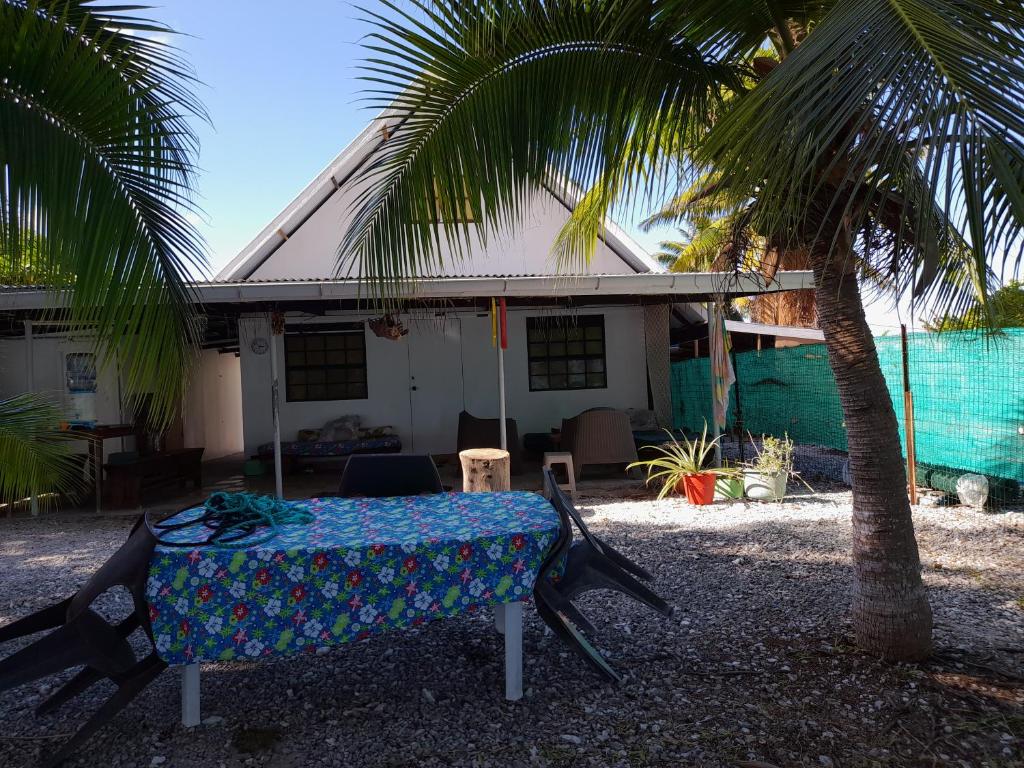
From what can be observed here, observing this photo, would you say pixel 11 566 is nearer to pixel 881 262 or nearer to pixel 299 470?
pixel 299 470

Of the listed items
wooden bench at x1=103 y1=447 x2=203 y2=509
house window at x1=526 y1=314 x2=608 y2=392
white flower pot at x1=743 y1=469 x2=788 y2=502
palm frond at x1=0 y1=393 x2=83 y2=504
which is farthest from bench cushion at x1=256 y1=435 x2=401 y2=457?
palm frond at x1=0 y1=393 x2=83 y2=504

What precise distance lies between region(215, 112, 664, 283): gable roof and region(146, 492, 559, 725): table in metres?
7.46

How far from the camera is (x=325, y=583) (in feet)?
9.04

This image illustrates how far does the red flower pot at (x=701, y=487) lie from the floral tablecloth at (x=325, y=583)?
4.59 m

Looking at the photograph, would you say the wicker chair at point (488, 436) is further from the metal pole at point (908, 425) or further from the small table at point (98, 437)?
the metal pole at point (908, 425)

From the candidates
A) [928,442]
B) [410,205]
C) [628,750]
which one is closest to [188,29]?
[410,205]

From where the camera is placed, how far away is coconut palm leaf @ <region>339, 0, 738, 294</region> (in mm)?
2732

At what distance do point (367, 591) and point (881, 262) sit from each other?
2887 mm

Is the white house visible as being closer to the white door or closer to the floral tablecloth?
the white door

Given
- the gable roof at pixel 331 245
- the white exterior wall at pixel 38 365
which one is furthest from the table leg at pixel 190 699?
the white exterior wall at pixel 38 365

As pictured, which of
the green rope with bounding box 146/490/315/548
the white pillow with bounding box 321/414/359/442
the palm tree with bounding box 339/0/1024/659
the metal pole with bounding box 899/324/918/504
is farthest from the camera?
the white pillow with bounding box 321/414/359/442

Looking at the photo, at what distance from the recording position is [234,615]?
2.70 meters

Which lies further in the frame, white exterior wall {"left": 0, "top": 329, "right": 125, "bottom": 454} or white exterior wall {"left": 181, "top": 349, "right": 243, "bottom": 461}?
white exterior wall {"left": 181, "top": 349, "right": 243, "bottom": 461}

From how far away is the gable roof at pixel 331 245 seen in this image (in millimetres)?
10086
